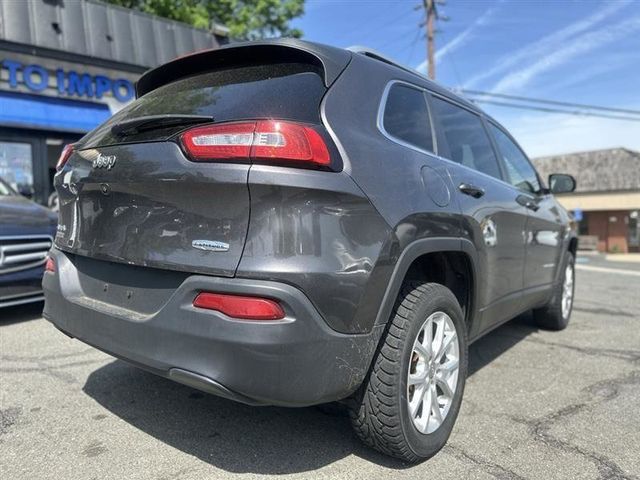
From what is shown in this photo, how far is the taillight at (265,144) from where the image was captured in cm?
208

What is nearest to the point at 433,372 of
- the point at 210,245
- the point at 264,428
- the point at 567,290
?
the point at 264,428

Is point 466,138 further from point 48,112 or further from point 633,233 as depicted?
point 633,233

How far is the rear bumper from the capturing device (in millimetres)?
2016

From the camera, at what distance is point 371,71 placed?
2652mm

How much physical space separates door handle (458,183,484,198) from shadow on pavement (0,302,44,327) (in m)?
4.21

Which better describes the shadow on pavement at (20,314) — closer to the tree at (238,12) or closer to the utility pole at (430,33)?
the tree at (238,12)

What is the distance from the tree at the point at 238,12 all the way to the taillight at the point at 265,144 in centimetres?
1675

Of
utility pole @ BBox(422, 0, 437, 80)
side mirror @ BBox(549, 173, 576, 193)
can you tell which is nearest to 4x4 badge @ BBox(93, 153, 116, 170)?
side mirror @ BBox(549, 173, 576, 193)

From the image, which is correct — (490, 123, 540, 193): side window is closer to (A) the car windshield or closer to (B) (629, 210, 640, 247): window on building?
(A) the car windshield

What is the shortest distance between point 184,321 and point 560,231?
408 centimetres

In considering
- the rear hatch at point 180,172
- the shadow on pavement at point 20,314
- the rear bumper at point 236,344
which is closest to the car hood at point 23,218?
the shadow on pavement at point 20,314

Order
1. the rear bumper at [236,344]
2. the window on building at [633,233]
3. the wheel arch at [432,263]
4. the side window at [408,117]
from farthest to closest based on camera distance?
the window on building at [633,233] → the side window at [408,117] → the wheel arch at [432,263] → the rear bumper at [236,344]

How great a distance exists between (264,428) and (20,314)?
3.64m

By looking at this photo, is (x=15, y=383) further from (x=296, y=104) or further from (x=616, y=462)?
(x=616, y=462)
